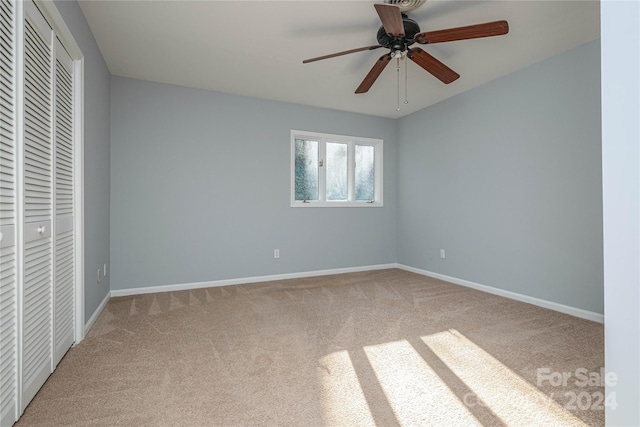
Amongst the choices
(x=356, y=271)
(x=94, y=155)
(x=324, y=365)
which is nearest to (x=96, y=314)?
(x=94, y=155)

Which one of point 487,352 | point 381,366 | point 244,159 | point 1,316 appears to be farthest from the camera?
point 244,159

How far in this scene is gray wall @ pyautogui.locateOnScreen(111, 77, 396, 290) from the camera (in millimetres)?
3483

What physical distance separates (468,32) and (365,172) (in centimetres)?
303

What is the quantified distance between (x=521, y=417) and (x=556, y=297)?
6.68 feet

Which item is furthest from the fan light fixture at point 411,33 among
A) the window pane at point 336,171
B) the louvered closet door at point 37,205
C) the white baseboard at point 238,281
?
the white baseboard at point 238,281

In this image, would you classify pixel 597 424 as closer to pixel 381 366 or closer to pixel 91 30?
pixel 381 366

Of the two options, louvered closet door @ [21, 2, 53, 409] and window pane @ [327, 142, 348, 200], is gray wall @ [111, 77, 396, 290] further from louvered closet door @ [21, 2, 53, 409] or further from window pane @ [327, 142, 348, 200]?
louvered closet door @ [21, 2, 53, 409]

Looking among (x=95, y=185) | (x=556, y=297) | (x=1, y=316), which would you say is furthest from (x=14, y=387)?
(x=556, y=297)

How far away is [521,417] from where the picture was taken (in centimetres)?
143

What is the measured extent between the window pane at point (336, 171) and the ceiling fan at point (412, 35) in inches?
80.6

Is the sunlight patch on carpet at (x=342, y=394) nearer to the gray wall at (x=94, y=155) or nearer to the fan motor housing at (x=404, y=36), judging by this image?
the gray wall at (x=94, y=155)

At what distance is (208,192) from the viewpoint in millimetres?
3832

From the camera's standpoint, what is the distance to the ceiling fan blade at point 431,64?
2316mm

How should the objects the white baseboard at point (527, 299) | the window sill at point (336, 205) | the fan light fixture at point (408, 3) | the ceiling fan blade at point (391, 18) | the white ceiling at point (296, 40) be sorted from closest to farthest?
the ceiling fan blade at point (391, 18), the fan light fixture at point (408, 3), the white ceiling at point (296, 40), the white baseboard at point (527, 299), the window sill at point (336, 205)
